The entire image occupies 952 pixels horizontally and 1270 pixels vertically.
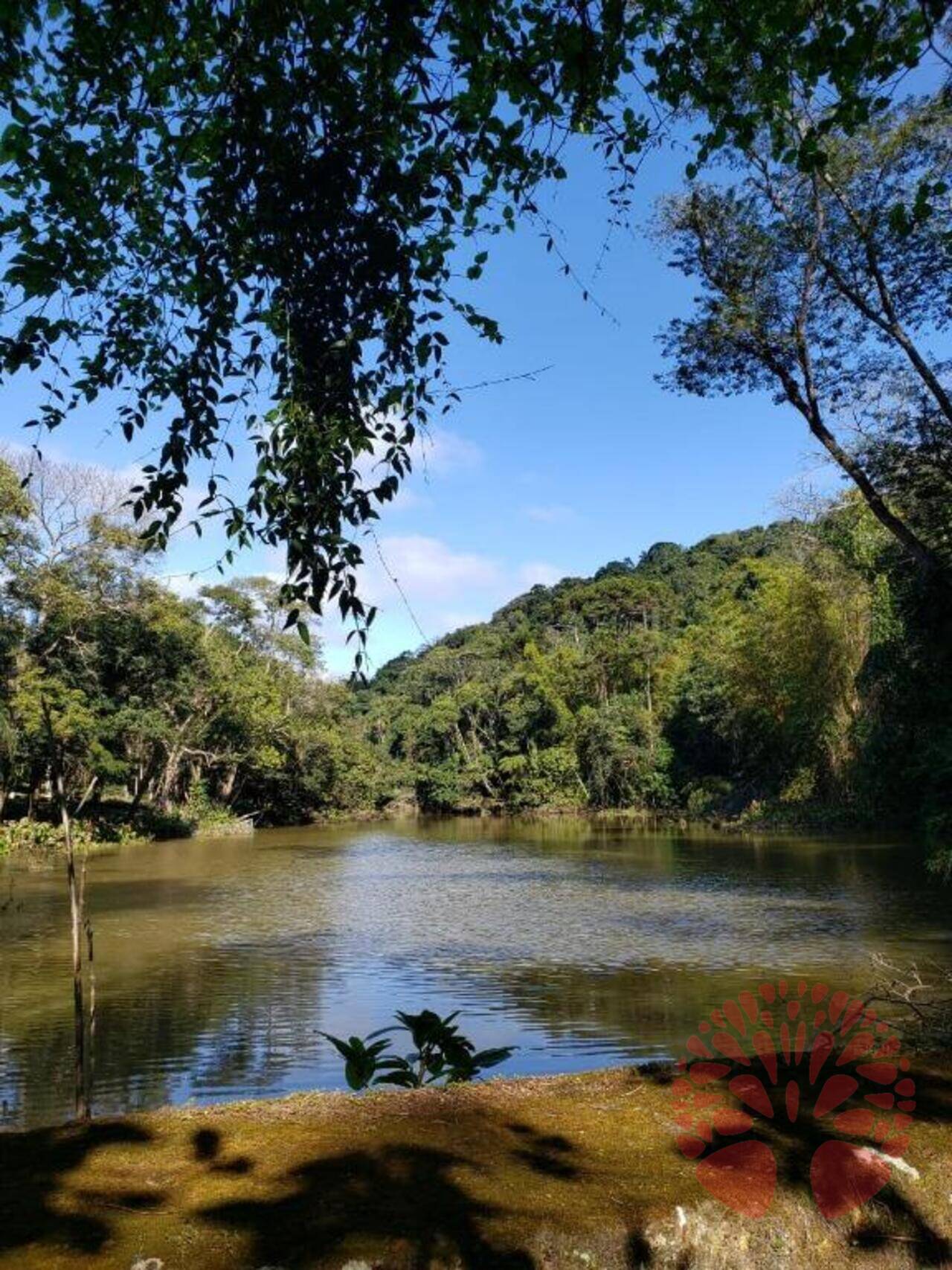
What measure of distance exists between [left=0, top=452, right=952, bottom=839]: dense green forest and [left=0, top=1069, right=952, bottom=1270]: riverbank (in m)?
1.82

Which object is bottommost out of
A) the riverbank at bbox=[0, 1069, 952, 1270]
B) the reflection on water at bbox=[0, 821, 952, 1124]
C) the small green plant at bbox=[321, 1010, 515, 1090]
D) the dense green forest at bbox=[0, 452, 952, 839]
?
the reflection on water at bbox=[0, 821, 952, 1124]

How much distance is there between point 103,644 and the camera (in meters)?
29.5

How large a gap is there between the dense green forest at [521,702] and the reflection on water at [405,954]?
2.40 metres

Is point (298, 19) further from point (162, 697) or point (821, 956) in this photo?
→ point (162, 697)

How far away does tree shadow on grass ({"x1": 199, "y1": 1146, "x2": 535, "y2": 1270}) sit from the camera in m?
2.06

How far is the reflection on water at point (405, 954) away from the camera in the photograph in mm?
7539

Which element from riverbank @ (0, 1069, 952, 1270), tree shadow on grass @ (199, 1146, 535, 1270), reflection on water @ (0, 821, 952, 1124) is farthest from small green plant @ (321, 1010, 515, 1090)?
reflection on water @ (0, 821, 952, 1124)

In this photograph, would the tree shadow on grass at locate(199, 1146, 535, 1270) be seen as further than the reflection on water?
No

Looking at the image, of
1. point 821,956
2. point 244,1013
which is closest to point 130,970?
point 244,1013

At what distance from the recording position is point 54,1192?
2334 mm

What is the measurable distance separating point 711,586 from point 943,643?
62.0m

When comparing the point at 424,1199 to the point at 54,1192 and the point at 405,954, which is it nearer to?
the point at 54,1192

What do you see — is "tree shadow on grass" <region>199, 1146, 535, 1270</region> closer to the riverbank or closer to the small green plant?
the riverbank

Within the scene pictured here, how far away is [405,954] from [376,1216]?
10.4 m
